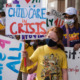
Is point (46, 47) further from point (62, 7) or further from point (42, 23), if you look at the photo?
point (62, 7)

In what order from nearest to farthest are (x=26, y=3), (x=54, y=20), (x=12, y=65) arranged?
(x=12, y=65) → (x=26, y=3) → (x=54, y=20)

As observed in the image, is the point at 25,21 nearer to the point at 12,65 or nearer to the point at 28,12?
the point at 28,12

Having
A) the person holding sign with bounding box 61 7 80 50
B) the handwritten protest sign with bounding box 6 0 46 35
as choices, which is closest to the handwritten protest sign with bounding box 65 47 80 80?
the person holding sign with bounding box 61 7 80 50

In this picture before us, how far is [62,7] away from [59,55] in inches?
472

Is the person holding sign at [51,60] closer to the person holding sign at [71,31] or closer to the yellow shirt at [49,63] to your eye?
the yellow shirt at [49,63]

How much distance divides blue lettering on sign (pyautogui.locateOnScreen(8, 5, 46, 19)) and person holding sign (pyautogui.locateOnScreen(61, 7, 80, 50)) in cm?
52

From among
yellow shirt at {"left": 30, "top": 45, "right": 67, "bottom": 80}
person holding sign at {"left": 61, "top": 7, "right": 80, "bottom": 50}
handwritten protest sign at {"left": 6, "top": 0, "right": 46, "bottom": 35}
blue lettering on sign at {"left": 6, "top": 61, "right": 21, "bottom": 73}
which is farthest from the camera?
person holding sign at {"left": 61, "top": 7, "right": 80, "bottom": 50}

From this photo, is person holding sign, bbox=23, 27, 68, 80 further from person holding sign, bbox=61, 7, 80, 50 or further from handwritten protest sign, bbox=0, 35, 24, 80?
person holding sign, bbox=61, 7, 80, 50

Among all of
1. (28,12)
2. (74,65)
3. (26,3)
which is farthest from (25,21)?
(74,65)

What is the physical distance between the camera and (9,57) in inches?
204

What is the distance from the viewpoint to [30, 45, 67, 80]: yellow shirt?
4730 millimetres

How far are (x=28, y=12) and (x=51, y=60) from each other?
1222 mm

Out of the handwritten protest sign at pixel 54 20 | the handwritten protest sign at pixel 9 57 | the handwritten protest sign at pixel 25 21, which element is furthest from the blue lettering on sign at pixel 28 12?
the handwritten protest sign at pixel 54 20

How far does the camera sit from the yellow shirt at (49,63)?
186 inches
